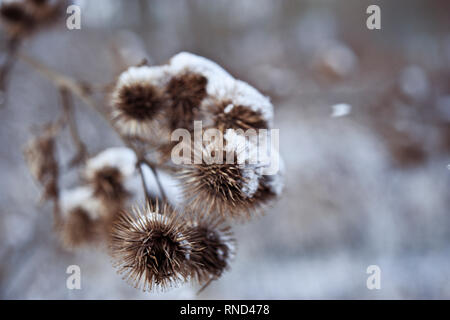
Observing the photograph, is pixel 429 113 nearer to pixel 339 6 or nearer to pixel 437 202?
pixel 437 202

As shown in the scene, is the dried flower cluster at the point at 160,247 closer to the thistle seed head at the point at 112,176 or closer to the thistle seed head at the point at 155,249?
the thistle seed head at the point at 155,249

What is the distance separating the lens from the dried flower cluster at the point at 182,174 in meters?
0.64

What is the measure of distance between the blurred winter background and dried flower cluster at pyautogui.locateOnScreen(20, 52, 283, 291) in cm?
55

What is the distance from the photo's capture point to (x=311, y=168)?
2797mm

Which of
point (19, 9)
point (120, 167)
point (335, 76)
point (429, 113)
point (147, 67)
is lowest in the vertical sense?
point (120, 167)

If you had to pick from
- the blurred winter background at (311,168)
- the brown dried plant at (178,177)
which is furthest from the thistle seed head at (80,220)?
the blurred winter background at (311,168)


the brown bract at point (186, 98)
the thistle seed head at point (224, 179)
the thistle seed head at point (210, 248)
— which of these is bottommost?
the thistle seed head at point (210, 248)

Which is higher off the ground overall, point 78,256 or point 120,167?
point 120,167

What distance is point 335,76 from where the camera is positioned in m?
2.46

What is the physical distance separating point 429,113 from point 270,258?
1.67 meters

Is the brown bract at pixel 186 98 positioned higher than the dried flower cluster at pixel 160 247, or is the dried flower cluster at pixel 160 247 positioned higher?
the brown bract at pixel 186 98

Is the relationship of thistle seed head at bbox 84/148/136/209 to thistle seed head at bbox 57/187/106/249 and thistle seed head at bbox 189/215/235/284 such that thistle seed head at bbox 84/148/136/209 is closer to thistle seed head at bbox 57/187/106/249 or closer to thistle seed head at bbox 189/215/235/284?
thistle seed head at bbox 57/187/106/249

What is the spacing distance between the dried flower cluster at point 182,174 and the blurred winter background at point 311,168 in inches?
21.7

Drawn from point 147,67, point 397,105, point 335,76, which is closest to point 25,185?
point 147,67
